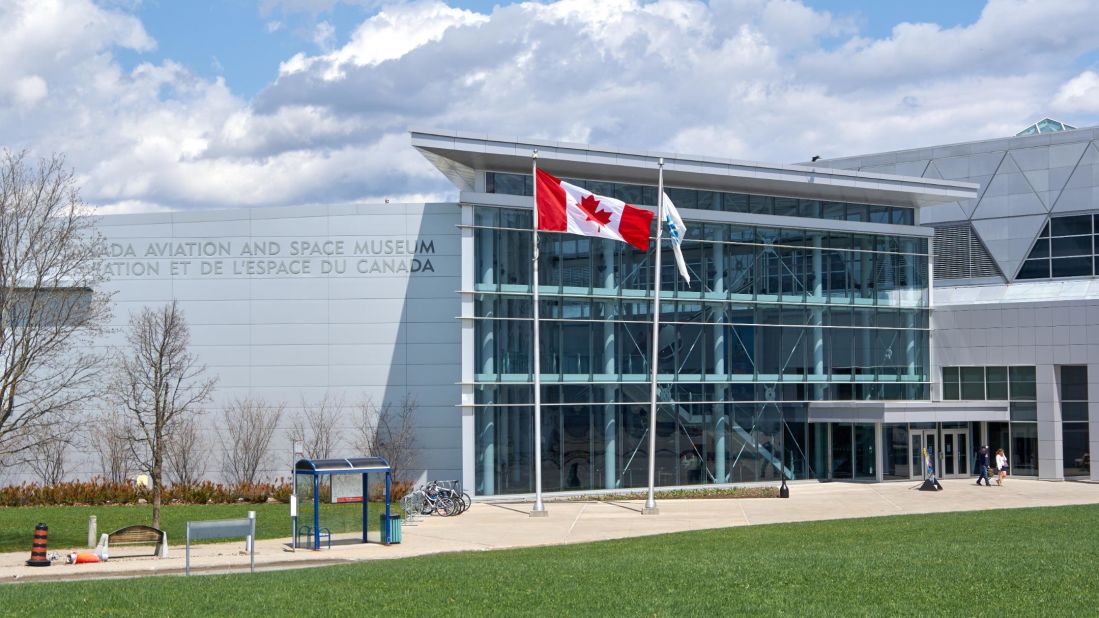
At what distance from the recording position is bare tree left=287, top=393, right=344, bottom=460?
146 ft

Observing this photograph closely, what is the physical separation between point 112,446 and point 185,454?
9.01 ft

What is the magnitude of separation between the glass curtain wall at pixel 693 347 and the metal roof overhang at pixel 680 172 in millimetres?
1673

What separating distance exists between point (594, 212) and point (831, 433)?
63.7 feet

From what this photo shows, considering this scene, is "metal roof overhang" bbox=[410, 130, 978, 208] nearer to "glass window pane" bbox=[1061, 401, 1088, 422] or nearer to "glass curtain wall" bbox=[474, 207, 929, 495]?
"glass curtain wall" bbox=[474, 207, 929, 495]

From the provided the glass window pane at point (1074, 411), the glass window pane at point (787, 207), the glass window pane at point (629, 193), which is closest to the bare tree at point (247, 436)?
the glass window pane at point (629, 193)

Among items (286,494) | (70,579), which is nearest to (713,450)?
(286,494)

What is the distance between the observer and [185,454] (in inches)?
1751

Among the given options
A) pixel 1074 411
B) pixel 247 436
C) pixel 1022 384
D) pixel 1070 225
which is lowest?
pixel 247 436

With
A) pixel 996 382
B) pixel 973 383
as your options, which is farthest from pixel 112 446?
pixel 996 382

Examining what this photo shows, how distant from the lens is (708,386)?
45.5 metres

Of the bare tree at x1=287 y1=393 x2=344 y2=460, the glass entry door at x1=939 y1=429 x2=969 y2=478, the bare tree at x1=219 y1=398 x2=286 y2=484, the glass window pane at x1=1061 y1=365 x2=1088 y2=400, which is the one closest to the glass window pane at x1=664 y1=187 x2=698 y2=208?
the bare tree at x1=287 y1=393 x2=344 y2=460

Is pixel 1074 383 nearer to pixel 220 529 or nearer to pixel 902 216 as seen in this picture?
pixel 902 216

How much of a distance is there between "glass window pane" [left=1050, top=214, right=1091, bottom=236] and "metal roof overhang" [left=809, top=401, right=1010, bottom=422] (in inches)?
369

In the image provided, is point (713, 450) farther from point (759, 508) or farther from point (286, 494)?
point (286, 494)
